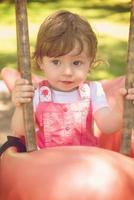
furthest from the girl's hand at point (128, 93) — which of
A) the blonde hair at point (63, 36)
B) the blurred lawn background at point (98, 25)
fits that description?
the blurred lawn background at point (98, 25)

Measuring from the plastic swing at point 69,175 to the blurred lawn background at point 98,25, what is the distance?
1.70 m

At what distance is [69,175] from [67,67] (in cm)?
37

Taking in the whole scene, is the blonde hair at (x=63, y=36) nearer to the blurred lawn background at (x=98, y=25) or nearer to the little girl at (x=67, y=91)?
the little girl at (x=67, y=91)

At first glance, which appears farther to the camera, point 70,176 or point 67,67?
point 67,67

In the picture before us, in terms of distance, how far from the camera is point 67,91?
169 centimetres

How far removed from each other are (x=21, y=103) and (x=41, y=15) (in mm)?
3119

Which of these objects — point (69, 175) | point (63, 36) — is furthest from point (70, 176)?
point (63, 36)

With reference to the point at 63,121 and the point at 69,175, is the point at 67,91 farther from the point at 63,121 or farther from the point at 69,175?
the point at 69,175

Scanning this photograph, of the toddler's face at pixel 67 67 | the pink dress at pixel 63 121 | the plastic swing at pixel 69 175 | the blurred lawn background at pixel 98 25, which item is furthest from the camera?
the blurred lawn background at pixel 98 25

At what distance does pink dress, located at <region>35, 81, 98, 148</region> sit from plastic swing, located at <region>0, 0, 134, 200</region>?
313 mm

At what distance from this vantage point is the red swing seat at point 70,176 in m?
1.25

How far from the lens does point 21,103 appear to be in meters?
1.38

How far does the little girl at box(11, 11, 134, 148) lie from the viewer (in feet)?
5.04

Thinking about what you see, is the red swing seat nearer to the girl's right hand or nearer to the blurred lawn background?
the girl's right hand
